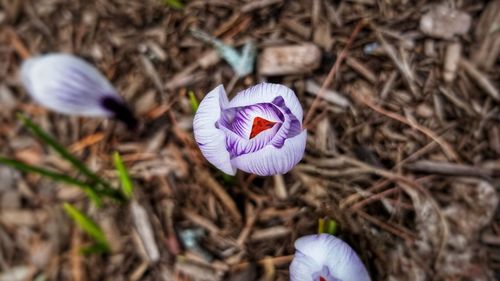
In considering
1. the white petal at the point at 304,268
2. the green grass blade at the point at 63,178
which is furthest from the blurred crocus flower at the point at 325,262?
the green grass blade at the point at 63,178

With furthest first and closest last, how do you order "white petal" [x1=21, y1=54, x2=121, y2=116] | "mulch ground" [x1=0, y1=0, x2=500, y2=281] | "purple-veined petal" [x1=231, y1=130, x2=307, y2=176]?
"white petal" [x1=21, y1=54, x2=121, y2=116] → "mulch ground" [x1=0, y1=0, x2=500, y2=281] → "purple-veined petal" [x1=231, y1=130, x2=307, y2=176]

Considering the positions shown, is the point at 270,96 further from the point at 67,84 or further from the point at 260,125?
the point at 67,84

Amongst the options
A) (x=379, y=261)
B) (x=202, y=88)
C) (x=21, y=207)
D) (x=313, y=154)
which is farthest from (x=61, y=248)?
(x=379, y=261)

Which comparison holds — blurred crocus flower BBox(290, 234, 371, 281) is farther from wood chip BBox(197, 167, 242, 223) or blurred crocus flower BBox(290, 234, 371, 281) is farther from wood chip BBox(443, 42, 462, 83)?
wood chip BBox(443, 42, 462, 83)

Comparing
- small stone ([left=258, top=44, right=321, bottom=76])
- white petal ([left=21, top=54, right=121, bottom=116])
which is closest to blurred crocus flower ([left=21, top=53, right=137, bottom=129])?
white petal ([left=21, top=54, right=121, bottom=116])

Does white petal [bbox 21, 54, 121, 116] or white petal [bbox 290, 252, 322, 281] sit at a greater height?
white petal [bbox 21, 54, 121, 116]

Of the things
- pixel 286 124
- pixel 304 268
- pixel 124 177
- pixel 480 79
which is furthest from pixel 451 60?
pixel 124 177
